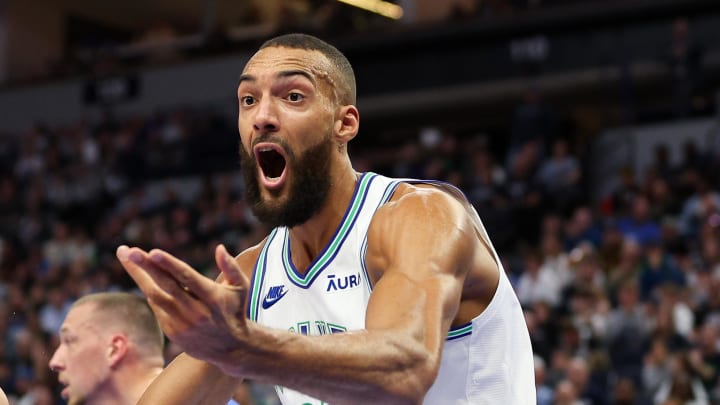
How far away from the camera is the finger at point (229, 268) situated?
2.34 meters

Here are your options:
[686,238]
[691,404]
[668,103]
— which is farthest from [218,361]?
[668,103]

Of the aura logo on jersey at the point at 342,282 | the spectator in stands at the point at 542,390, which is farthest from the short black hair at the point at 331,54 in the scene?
the spectator in stands at the point at 542,390

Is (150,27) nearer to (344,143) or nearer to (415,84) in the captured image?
(415,84)

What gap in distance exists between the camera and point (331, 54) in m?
3.48

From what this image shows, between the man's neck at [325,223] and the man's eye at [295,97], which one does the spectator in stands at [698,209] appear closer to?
the man's neck at [325,223]

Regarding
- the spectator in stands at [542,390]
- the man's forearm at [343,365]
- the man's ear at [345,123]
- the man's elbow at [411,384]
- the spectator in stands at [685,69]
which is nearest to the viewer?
the man's forearm at [343,365]

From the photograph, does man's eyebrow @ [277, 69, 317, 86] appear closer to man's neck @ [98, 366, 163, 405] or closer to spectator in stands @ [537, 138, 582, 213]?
man's neck @ [98, 366, 163, 405]

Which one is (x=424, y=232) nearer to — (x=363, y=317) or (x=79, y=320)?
(x=363, y=317)

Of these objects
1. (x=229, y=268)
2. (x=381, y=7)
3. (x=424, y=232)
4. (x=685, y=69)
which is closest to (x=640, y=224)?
(x=685, y=69)

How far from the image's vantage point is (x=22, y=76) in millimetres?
25734

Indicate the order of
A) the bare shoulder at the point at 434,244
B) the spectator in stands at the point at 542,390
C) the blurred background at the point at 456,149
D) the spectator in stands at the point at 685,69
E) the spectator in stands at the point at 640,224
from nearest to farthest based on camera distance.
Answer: the bare shoulder at the point at 434,244
the spectator in stands at the point at 542,390
the blurred background at the point at 456,149
the spectator in stands at the point at 640,224
the spectator in stands at the point at 685,69

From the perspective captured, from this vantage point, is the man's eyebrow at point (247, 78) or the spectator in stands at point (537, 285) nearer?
the man's eyebrow at point (247, 78)

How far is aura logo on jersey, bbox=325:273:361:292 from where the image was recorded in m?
3.34

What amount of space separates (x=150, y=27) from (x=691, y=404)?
19955 mm
